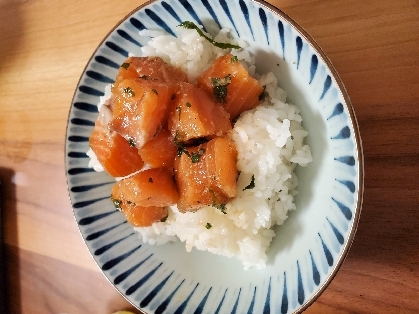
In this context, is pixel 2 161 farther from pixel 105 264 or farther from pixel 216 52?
pixel 216 52

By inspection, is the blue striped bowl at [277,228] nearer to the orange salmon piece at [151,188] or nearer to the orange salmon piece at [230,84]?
the orange salmon piece at [230,84]

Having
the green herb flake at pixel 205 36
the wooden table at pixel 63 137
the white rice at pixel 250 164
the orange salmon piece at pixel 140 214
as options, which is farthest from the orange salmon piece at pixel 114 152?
the wooden table at pixel 63 137

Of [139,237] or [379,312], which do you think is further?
[139,237]

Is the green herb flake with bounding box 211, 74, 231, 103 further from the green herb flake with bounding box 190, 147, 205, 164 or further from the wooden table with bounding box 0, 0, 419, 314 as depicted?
the wooden table with bounding box 0, 0, 419, 314

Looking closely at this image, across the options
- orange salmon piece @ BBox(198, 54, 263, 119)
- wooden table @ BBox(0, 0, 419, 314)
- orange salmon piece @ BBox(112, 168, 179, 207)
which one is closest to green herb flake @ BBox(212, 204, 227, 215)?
orange salmon piece @ BBox(112, 168, 179, 207)

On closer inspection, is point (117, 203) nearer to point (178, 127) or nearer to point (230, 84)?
point (178, 127)

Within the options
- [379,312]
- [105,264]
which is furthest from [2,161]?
[379,312]
